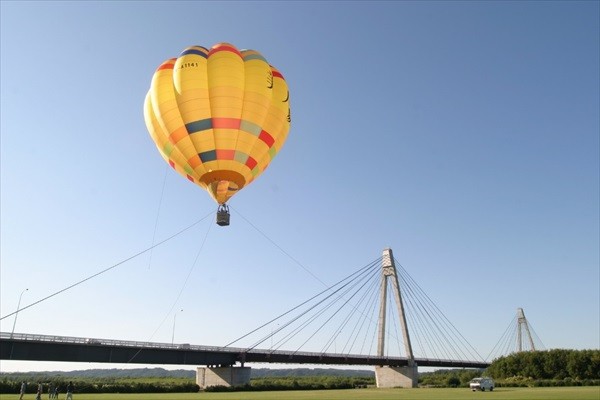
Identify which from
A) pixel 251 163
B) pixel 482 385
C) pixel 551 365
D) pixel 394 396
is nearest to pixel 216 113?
pixel 251 163

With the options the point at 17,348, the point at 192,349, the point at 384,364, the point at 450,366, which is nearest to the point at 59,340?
the point at 17,348

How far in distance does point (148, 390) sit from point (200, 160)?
34.5 metres

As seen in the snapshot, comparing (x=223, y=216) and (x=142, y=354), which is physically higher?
(x=223, y=216)

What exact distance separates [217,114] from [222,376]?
44.9 meters

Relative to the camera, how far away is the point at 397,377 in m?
82.6

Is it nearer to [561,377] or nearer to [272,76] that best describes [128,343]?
[272,76]

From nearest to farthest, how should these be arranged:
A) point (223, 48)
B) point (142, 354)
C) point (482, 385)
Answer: point (223, 48)
point (482, 385)
point (142, 354)

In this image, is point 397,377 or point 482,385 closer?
point 482,385

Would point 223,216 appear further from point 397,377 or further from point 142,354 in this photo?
point 397,377

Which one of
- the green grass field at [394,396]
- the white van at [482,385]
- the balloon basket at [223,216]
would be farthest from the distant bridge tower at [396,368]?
the balloon basket at [223,216]

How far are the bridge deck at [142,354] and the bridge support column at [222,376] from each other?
4.26ft

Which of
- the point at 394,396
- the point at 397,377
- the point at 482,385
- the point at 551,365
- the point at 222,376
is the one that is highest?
the point at 394,396

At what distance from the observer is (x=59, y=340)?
46.6 metres

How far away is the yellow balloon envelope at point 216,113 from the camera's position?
25797 mm
